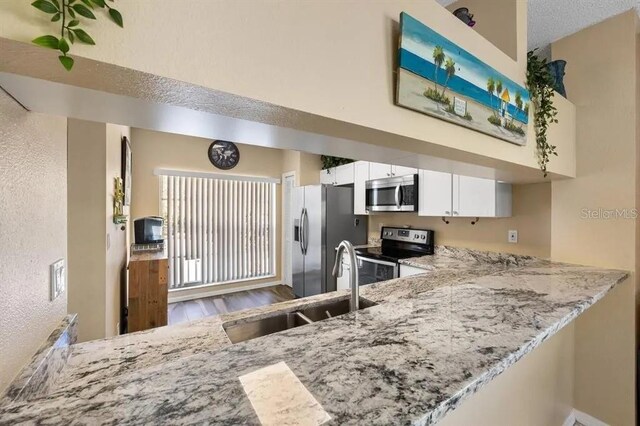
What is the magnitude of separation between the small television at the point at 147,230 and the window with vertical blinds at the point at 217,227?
0.68 m

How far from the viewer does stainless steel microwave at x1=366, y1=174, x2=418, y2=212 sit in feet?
9.87

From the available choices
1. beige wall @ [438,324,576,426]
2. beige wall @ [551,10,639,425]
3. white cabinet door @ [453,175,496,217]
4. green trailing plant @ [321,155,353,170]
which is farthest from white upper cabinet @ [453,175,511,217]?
green trailing plant @ [321,155,353,170]

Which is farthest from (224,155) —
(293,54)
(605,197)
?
(605,197)

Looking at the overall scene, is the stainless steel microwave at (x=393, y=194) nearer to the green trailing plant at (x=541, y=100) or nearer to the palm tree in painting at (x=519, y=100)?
the green trailing plant at (x=541, y=100)

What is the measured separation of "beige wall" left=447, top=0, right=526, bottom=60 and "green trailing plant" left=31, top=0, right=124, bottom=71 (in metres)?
1.83

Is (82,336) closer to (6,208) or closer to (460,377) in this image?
(6,208)

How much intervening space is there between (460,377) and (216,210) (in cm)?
453

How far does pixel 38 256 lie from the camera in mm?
733

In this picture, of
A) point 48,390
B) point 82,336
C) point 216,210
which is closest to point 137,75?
point 48,390

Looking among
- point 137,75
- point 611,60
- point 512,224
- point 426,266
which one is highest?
point 611,60

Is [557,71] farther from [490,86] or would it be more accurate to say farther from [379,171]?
[379,171]

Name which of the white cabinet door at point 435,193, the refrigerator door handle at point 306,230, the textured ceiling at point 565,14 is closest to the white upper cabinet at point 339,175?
the refrigerator door handle at point 306,230

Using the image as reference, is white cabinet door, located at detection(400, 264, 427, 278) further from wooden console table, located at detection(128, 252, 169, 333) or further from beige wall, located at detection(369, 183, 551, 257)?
wooden console table, located at detection(128, 252, 169, 333)

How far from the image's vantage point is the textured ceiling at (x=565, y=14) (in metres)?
1.83
